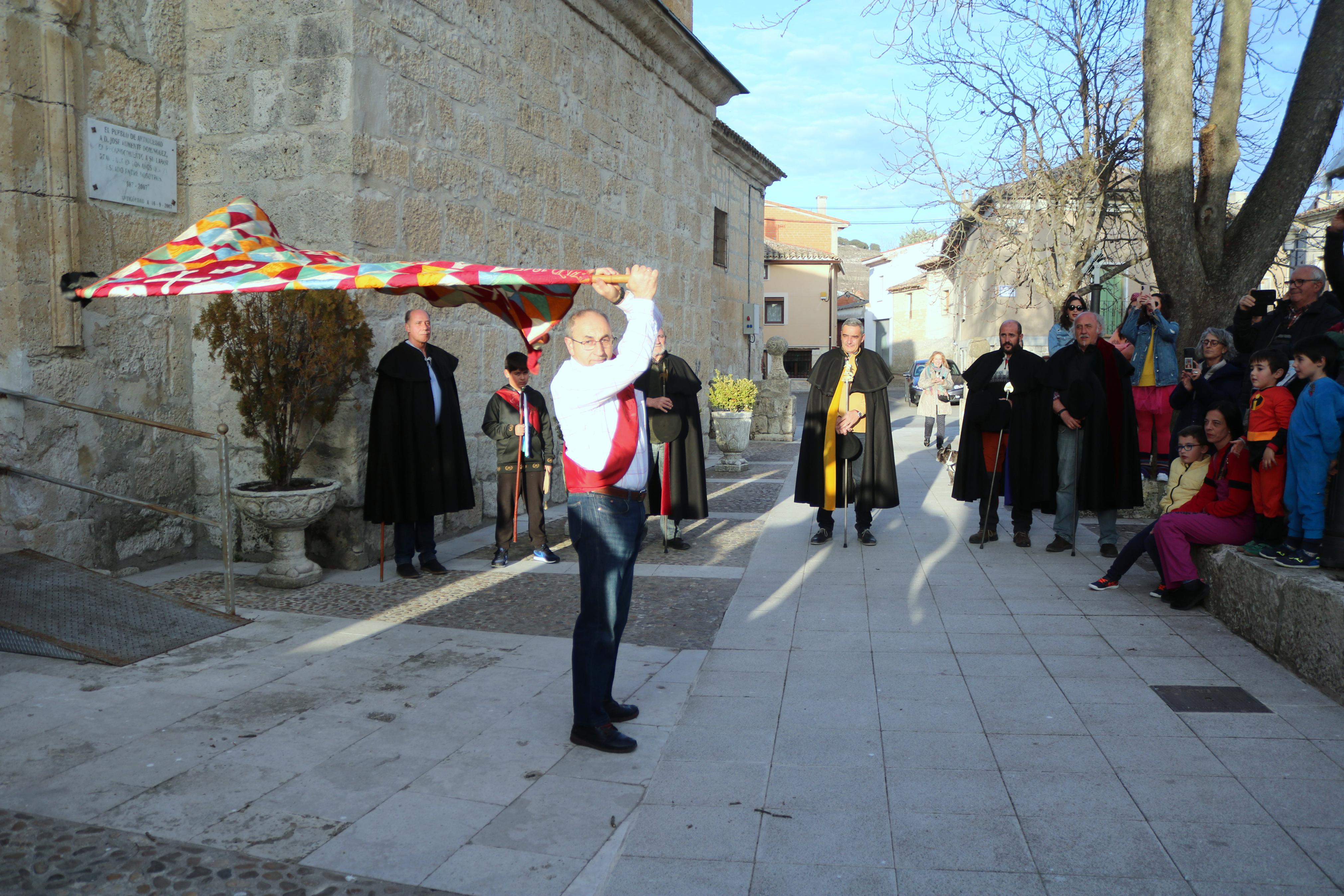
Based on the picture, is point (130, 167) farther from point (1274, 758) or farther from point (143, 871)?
point (1274, 758)

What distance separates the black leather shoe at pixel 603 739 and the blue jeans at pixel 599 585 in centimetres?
3

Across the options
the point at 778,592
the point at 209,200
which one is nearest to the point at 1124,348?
the point at 778,592

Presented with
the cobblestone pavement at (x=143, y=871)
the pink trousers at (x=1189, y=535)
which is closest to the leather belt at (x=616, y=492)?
the cobblestone pavement at (x=143, y=871)

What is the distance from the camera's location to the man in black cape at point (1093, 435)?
7.44 metres

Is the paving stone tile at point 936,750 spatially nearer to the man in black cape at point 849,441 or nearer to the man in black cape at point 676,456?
the man in black cape at point 676,456

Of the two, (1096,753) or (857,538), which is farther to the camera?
(857,538)

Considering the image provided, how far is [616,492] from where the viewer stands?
3.73 m

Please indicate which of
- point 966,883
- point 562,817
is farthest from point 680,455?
point 966,883

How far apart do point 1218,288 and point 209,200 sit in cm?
838

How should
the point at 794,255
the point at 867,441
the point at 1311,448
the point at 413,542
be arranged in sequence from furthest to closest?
the point at 794,255, the point at 867,441, the point at 413,542, the point at 1311,448

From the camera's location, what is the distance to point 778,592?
641 cm

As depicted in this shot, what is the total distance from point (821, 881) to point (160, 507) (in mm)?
4476

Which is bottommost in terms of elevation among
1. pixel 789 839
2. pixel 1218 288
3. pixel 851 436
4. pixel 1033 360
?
pixel 789 839

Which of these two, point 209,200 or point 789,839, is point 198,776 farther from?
point 209,200
